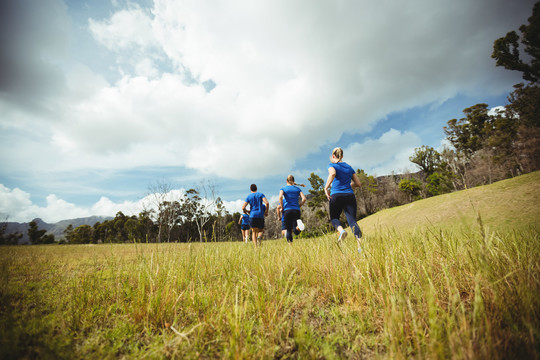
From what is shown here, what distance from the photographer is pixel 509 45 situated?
15469mm

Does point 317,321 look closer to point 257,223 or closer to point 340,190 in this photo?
point 340,190

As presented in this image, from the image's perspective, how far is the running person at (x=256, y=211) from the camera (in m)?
6.59

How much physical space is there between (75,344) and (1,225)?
924 inches

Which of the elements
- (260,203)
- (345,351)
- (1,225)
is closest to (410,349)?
(345,351)

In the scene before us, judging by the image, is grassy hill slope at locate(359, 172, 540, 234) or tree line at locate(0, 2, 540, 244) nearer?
grassy hill slope at locate(359, 172, 540, 234)

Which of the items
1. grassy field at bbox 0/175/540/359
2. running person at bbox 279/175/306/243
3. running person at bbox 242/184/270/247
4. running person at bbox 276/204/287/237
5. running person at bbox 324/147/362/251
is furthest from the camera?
running person at bbox 242/184/270/247

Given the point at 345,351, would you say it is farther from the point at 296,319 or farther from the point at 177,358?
the point at 177,358

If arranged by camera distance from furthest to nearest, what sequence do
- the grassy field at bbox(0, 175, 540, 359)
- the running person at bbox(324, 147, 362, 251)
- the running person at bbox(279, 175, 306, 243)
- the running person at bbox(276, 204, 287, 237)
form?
the running person at bbox(276, 204, 287, 237) < the running person at bbox(279, 175, 306, 243) < the running person at bbox(324, 147, 362, 251) < the grassy field at bbox(0, 175, 540, 359)

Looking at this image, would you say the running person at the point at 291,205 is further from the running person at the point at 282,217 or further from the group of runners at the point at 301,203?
the running person at the point at 282,217

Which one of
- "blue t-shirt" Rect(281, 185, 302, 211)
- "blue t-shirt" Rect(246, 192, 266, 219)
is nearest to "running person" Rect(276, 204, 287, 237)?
"blue t-shirt" Rect(281, 185, 302, 211)

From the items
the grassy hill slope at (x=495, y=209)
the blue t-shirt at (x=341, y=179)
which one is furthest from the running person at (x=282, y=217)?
the grassy hill slope at (x=495, y=209)

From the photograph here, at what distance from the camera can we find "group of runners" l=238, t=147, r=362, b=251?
4.06m

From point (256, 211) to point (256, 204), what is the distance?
0.24m

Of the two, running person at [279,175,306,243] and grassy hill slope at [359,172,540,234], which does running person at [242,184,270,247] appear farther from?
grassy hill slope at [359,172,540,234]
